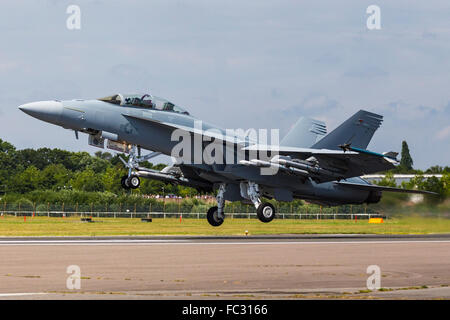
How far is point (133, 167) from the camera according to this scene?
2747 cm

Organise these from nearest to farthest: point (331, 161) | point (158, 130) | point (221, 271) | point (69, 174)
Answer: point (221, 271)
point (158, 130)
point (331, 161)
point (69, 174)

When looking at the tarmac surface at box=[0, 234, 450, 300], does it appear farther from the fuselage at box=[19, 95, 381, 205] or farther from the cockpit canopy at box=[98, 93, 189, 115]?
A: the cockpit canopy at box=[98, 93, 189, 115]

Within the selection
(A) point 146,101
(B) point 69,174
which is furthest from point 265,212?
(B) point 69,174

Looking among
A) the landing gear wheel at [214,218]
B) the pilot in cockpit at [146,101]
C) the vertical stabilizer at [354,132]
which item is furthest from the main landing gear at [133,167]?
the vertical stabilizer at [354,132]

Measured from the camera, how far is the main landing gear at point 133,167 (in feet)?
88.3

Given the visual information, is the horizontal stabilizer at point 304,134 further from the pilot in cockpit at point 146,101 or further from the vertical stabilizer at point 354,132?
the pilot in cockpit at point 146,101

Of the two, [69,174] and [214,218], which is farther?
[69,174]

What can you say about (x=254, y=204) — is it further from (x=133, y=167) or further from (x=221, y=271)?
(x=221, y=271)

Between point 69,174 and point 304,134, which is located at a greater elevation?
point 69,174

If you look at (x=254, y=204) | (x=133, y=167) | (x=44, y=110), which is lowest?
(x=254, y=204)

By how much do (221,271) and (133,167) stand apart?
47.3 feet

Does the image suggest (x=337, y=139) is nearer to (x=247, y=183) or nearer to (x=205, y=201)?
(x=247, y=183)

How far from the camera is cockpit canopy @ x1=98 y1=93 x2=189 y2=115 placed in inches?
1043

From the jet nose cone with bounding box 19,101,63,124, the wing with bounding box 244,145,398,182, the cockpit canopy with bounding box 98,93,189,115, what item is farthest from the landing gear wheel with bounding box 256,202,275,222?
the jet nose cone with bounding box 19,101,63,124
